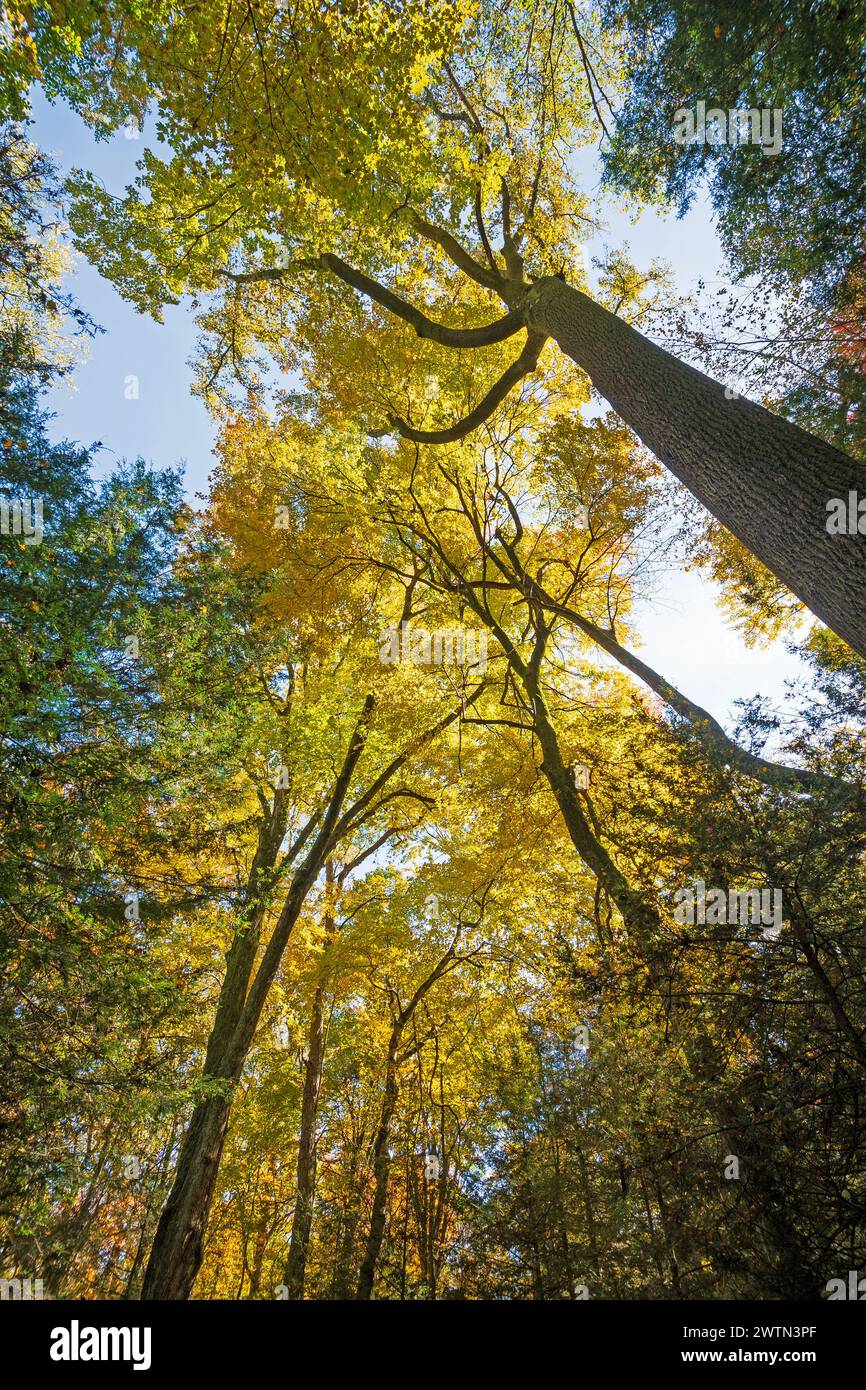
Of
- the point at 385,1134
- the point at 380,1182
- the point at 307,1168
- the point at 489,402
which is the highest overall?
the point at 489,402

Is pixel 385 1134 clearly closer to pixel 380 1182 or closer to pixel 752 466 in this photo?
pixel 380 1182

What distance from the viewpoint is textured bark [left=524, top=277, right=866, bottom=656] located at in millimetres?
2771

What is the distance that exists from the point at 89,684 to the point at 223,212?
5.01 m

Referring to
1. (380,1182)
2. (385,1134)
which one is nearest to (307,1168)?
(385,1134)

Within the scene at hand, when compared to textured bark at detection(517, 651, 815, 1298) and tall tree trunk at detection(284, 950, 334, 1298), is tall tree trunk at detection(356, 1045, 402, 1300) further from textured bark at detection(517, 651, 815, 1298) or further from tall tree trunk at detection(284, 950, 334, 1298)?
textured bark at detection(517, 651, 815, 1298)

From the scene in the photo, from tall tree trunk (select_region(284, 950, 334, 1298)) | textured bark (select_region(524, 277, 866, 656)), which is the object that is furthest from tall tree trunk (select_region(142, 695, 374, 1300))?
textured bark (select_region(524, 277, 866, 656))

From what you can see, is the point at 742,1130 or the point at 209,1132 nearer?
the point at 742,1130

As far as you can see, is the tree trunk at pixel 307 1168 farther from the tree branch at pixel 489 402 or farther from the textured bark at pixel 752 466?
the textured bark at pixel 752 466

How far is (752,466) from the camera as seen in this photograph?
333cm

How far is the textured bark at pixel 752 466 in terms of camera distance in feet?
9.09

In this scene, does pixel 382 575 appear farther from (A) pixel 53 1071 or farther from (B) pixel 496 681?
(A) pixel 53 1071

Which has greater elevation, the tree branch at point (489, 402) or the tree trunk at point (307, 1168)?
the tree branch at point (489, 402)

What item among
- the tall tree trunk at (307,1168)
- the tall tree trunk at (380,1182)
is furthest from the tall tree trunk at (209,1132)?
the tall tree trunk at (380,1182)
